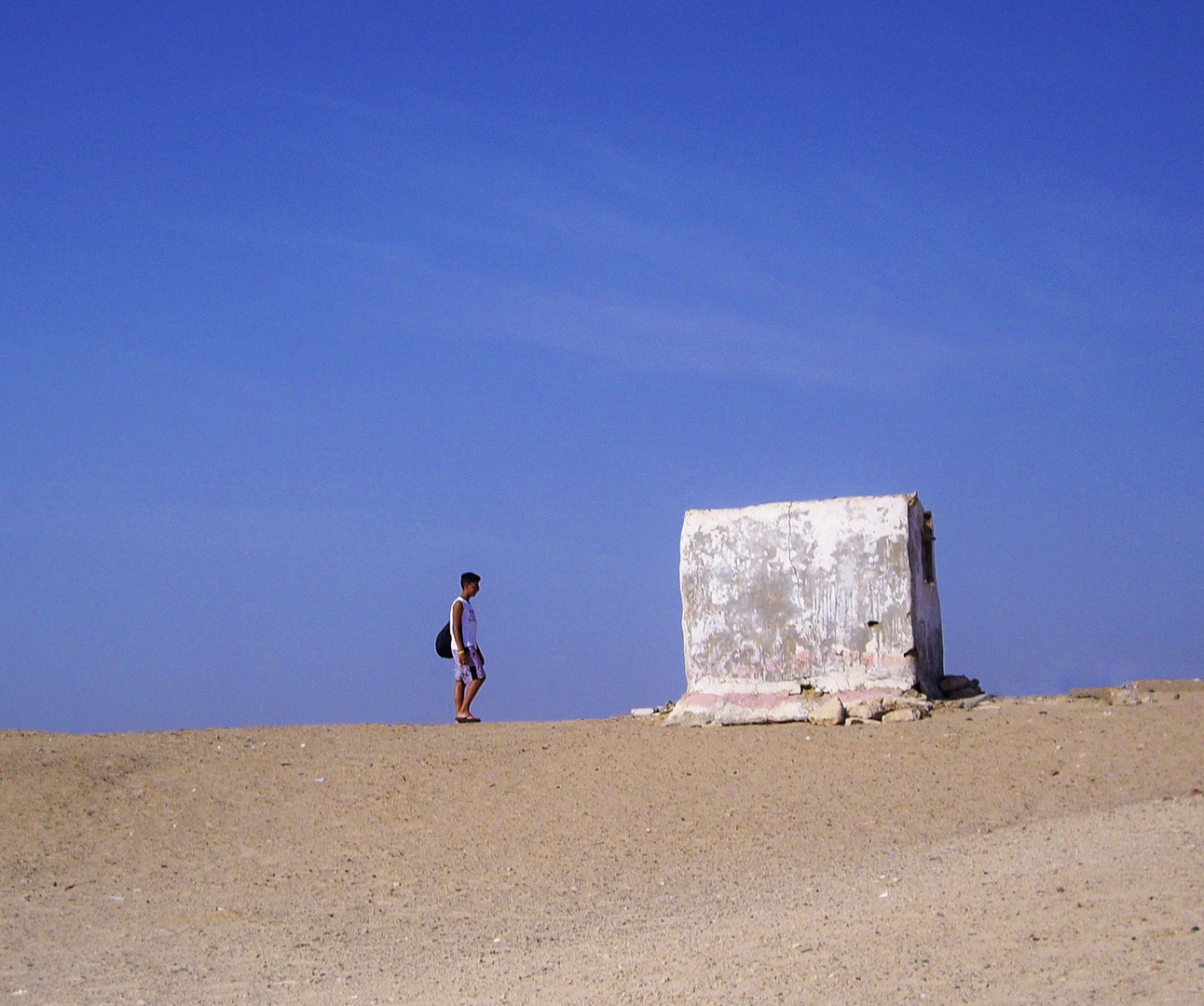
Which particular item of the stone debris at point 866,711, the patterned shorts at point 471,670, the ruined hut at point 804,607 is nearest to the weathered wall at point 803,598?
the ruined hut at point 804,607

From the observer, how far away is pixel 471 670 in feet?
41.8

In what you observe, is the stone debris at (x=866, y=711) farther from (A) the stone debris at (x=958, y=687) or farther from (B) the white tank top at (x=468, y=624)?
(B) the white tank top at (x=468, y=624)

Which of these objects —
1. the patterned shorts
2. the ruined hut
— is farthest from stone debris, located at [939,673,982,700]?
the patterned shorts

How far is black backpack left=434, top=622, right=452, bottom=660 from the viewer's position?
42.0 feet

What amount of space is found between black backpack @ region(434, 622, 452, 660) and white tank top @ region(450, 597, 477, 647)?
15 centimetres

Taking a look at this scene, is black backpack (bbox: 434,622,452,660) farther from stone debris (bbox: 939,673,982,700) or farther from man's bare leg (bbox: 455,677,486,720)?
stone debris (bbox: 939,673,982,700)

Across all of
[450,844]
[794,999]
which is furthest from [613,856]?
[794,999]

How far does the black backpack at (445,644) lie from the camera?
42.0 feet

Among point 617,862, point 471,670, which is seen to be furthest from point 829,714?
point 471,670

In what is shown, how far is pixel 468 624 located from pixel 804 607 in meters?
3.42

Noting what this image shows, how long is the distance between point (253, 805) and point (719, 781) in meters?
3.46

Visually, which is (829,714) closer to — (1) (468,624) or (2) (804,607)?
(2) (804,607)

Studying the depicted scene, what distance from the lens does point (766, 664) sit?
1144cm

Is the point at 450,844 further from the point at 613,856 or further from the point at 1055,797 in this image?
Result: the point at 1055,797
